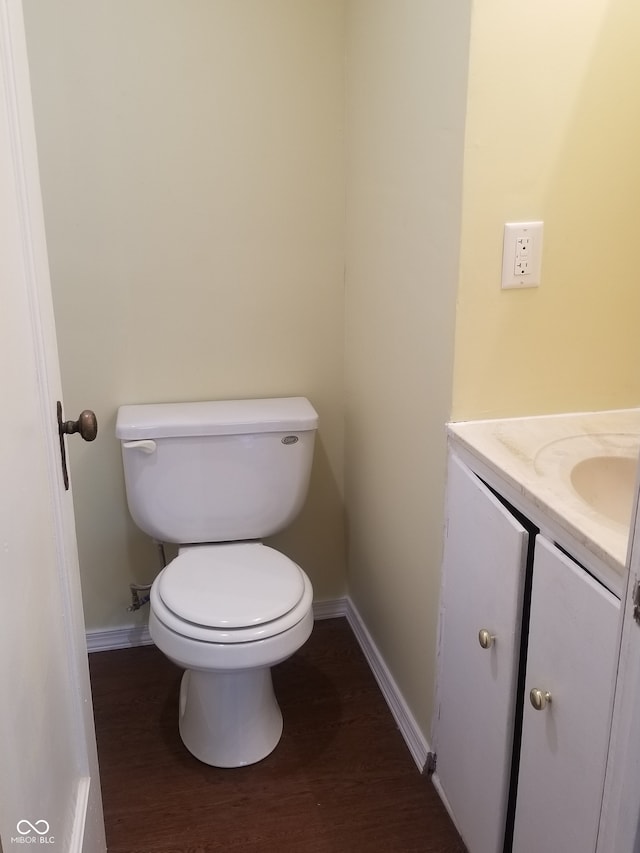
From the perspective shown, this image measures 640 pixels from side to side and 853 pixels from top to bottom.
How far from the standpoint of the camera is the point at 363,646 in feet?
6.97

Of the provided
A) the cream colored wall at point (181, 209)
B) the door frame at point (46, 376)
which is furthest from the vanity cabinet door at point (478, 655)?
the cream colored wall at point (181, 209)

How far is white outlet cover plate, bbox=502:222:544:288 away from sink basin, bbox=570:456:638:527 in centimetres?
36

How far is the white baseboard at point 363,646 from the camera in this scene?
5.66ft

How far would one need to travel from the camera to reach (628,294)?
1.42 meters

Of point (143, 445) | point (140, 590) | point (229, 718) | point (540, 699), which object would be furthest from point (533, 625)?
point (140, 590)

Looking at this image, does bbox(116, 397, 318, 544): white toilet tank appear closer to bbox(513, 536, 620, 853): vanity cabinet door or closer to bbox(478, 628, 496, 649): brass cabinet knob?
bbox(478, 628, 496, 649): brass cabinet knob

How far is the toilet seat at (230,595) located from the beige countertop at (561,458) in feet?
1.78

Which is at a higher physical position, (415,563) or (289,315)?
(289,315)

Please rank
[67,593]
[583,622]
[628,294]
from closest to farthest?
[583,622] < [67,593] < [628,294]

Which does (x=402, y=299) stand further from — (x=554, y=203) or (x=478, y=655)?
(x=478, y=655)

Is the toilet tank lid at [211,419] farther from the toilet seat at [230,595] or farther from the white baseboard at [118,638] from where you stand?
the white baseboard at [118,638]

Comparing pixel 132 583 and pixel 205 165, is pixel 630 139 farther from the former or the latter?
pixel 132 583

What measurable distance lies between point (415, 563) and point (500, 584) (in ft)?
1.45

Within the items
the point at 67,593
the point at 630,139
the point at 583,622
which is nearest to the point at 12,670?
the point at 67,593
